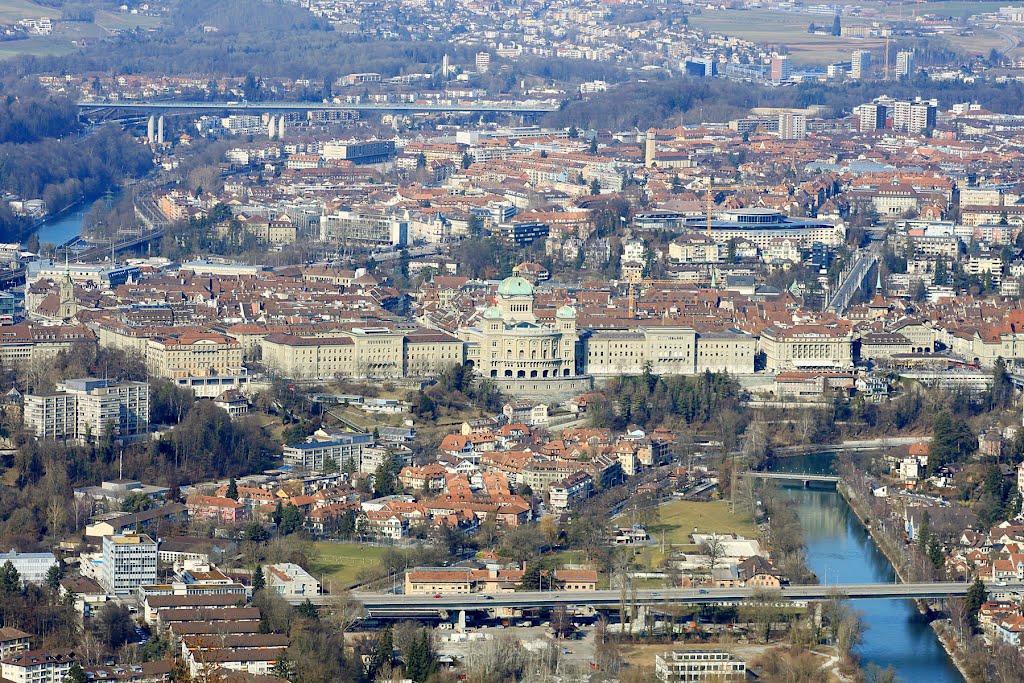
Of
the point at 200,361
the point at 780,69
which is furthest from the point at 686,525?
the point at 780,69

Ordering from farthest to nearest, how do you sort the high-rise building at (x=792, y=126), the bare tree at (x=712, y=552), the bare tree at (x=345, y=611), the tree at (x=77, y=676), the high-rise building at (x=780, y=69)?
the high-rise building at (x=780, y=69) < the high-rise building at (x=792, y=126) < the bare tree at (x=712, y=552) < the bare tree at (x=345, y=611) < the tree at (x=77, y=676)

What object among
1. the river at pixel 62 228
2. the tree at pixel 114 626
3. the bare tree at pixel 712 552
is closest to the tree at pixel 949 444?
the bare tree at pixel 712 552

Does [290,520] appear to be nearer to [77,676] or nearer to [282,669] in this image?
[282,669]

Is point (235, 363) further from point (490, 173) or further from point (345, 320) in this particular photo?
point (490, 173)

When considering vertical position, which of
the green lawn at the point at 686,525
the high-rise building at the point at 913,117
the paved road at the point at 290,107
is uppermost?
the green lawn at the point at 686,525

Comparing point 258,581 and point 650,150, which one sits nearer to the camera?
point 258,581

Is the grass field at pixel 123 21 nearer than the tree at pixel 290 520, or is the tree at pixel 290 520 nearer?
the tree at pixel 290 520

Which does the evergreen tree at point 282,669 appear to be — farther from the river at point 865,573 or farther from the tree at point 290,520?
the tree at point 290,520

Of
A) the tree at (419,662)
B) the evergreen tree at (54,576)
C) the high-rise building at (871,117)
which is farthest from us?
the high-rise building at (871,117)
